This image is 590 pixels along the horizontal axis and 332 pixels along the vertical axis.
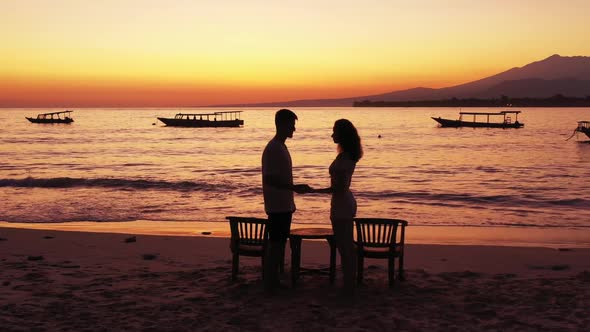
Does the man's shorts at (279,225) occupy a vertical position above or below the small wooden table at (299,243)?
above

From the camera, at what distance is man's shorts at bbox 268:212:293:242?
6059 mm

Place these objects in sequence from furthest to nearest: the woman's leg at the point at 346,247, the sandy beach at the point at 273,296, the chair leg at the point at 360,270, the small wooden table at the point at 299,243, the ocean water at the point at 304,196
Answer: the ocean water at the point at 304,196
the chair leg at the point at 360,270
the small wooden table at the point at 299,243
the woman's leg at the point at 346,247
the sandy beach at the point at 273,296

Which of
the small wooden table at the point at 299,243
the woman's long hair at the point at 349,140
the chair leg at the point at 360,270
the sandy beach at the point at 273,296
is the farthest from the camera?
the chair leg at the point at 360,270

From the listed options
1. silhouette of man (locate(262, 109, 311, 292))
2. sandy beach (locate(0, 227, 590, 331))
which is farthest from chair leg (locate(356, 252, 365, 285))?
silhouette of man (locate(262, 109, 311, 292))

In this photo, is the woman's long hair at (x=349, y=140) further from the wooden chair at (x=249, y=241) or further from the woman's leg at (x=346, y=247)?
the wooden chair at (x=249, y=241)

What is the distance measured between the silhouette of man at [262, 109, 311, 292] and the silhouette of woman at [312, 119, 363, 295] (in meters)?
0.33

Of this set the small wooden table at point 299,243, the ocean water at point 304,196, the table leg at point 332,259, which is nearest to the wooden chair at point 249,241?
the small wooden table at point 299,243

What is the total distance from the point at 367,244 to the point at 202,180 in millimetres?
19996

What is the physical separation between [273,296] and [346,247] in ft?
3.35

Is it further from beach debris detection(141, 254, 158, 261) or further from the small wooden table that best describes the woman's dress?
beach debris detection(141, 254, 158, 261)

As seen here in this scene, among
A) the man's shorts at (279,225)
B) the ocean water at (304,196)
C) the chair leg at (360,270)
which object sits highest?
the man's shorts at (279,225)

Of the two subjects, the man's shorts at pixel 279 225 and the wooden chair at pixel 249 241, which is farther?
the wooden chair at pixel 249 241

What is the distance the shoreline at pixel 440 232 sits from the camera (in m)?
11.2

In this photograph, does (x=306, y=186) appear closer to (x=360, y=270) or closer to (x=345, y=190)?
(x=345, y=190)
